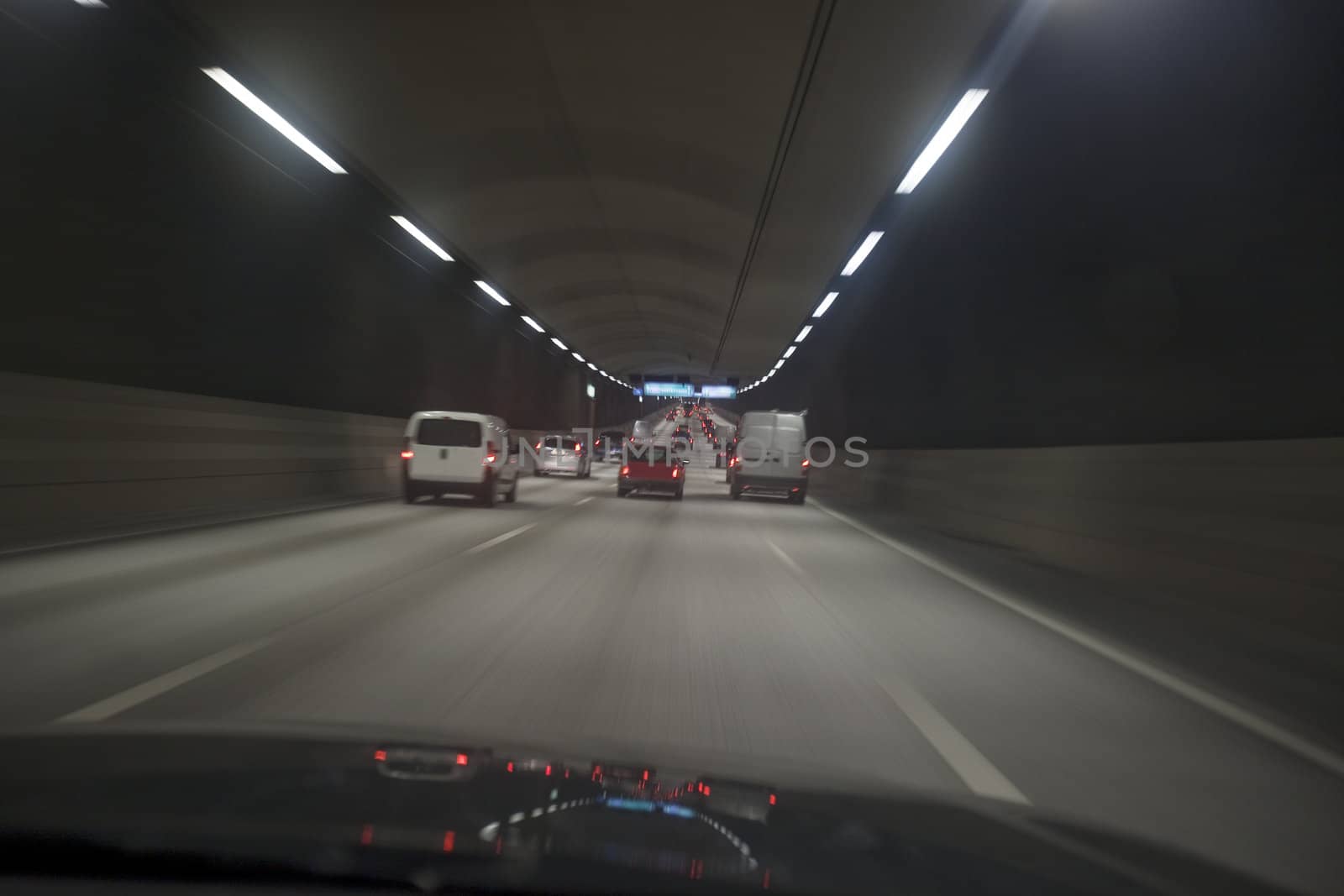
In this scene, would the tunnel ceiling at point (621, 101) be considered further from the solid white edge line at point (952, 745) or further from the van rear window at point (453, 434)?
the solid white edge line at point (952, 745)

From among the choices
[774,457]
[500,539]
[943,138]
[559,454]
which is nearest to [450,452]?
[500,539]

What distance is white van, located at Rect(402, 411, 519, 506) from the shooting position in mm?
24594

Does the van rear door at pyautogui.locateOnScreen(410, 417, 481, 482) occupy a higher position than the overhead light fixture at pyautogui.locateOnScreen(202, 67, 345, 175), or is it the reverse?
the overhead light fixture at pyautogui.locateOnScreen(202, 67, 345, 175)

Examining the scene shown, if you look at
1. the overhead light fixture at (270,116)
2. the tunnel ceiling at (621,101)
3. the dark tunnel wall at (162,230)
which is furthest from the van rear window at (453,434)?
the overhead light fixture at (270,116)

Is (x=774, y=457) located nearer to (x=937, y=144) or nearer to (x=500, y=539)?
(x=937, y=144)

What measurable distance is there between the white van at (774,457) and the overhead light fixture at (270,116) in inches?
557

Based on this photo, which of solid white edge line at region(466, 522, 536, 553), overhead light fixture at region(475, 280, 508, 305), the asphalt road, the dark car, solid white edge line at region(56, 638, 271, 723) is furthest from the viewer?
overhead light fixture at region(475, 280, 508, 305)

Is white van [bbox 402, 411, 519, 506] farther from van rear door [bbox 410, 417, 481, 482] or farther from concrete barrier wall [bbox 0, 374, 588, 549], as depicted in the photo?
concrete barrier wall [bbox 0, 374, 588, 549]

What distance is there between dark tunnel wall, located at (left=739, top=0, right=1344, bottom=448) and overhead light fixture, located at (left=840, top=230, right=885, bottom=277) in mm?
4944

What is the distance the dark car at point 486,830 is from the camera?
2646 millimetres

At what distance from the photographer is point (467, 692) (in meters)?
6.93

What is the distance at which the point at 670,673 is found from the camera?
25.8 feet

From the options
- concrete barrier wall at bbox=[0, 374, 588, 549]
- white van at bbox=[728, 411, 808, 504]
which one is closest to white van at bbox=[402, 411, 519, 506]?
concrete barrier wall at bbox=[0, 374, 588, 549]

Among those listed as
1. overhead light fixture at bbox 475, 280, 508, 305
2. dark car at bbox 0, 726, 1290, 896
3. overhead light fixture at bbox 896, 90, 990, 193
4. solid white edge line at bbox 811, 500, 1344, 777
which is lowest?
solid white edge line at bbox 811, 500, 1344, 777
